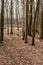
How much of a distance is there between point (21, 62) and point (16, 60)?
33 centimetres

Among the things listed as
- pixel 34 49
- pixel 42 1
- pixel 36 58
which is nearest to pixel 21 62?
pixel 36 58

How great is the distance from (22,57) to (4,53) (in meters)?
1.06

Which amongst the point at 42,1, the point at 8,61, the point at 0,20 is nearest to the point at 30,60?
the point at 8,61

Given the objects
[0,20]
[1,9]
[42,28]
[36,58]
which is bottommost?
[36,58]

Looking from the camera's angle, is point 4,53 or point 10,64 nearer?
point 10,64

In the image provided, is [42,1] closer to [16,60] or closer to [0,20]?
[0,20]

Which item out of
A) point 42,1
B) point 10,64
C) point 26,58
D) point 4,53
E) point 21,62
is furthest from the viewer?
point 42,1

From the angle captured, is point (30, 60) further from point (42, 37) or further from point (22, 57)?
point (42, 37)

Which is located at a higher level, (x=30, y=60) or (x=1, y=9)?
(x=1, y=9)

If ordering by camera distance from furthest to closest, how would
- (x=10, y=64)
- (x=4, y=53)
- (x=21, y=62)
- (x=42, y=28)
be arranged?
(x=42, y=28) < (x=4, y=53) < (x=21, y=62) < (x=10, y=64)

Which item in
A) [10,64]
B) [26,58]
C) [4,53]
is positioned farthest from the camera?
[4,53]

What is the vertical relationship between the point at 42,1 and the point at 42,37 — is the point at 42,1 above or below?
above

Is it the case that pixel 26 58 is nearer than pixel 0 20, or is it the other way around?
pixel 26 58

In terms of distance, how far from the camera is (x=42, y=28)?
481 inches
